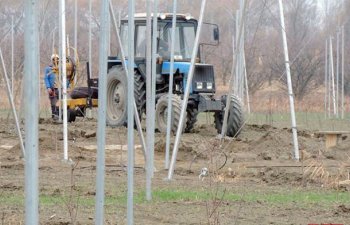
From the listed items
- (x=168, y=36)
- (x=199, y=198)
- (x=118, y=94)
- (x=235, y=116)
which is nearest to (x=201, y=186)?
(x=199, y=198)

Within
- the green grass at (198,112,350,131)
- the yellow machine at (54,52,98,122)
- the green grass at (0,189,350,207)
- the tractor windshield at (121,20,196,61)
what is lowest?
the green grass at (0,189,350,207)

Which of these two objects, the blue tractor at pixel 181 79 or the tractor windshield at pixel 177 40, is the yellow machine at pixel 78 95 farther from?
the tractor windshield at pixel 177 40

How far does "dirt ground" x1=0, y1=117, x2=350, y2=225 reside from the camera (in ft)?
23.6

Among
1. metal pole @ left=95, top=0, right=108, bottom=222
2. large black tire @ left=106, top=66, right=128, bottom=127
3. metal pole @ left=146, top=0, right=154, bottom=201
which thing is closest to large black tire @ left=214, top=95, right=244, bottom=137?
large black tire @ left=106, top=66, right=128, bottom=127

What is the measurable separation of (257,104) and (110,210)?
2574 cm

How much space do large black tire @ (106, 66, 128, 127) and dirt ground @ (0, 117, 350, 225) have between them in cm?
320

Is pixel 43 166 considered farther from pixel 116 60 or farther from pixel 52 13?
pixel 52 13

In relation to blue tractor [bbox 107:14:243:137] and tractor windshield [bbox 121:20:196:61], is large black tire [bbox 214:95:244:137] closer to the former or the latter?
blue tractor [bbox 107:14:243:137]

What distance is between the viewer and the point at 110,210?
297 inches

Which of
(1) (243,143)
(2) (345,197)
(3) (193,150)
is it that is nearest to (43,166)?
(3) (193,150)

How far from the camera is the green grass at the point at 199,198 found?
8062mm

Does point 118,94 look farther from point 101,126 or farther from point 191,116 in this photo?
point 101,126

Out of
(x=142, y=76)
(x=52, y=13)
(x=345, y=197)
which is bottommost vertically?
(x=345, y=197)

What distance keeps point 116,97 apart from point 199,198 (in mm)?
10990
